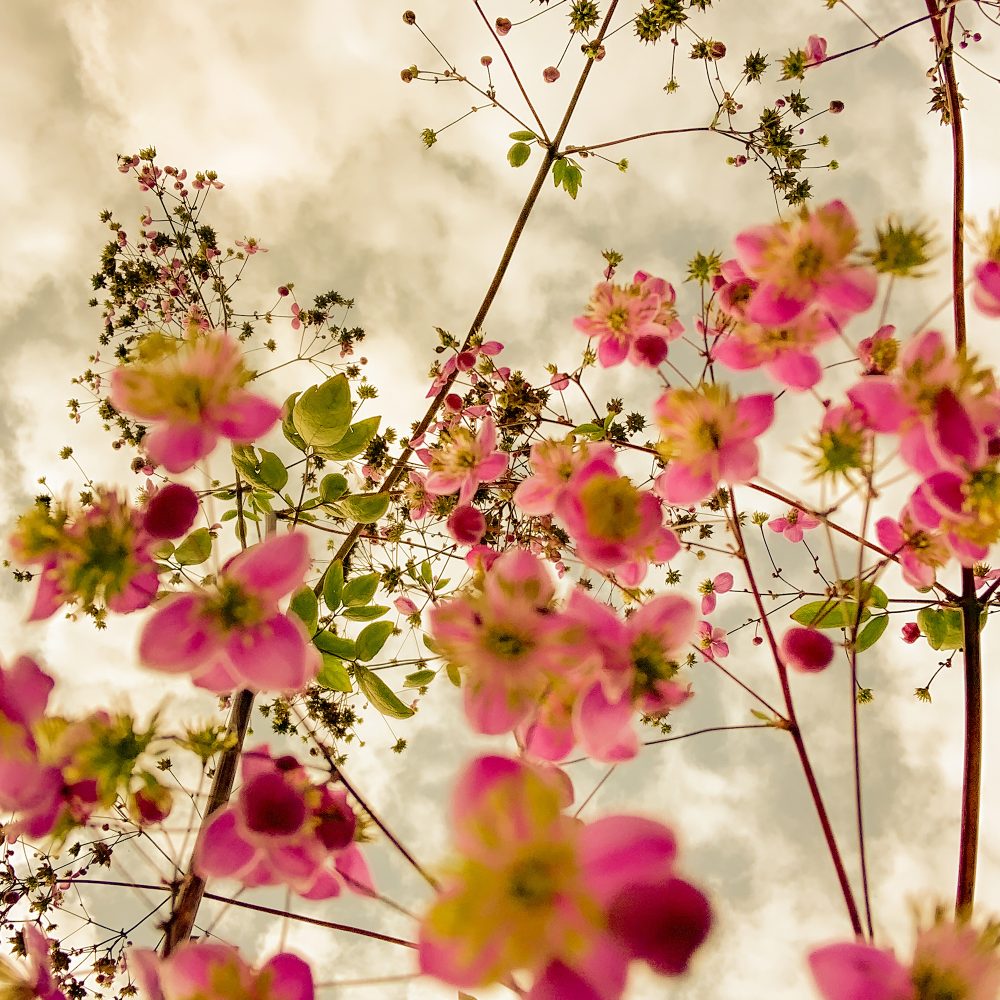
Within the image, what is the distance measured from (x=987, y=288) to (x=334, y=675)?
3.43ft

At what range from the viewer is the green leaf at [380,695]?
112 cm

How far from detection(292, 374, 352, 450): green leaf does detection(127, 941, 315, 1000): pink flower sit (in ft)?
2.45

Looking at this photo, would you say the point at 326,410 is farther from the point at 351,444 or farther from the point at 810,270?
the point at 810,270

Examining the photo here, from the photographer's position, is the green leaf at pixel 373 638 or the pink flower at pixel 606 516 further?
the green leaf at pixel 373 638

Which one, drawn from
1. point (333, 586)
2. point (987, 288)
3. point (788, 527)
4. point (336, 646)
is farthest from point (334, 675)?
point (788, 527)

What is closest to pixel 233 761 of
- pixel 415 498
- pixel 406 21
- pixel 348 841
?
pixel 348 841

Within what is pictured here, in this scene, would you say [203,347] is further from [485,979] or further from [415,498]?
[415,498]

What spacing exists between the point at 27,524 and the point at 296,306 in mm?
2137

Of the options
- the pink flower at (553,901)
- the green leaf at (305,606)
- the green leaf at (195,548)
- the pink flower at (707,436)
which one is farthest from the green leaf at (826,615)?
the green leaf at (195,548)

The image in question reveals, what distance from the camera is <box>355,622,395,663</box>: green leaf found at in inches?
44.1

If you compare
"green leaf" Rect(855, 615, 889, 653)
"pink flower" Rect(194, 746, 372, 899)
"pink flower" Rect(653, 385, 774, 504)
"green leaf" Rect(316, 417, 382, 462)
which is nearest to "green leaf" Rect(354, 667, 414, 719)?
"green leaf" Rect(316, 417, 382, 462)

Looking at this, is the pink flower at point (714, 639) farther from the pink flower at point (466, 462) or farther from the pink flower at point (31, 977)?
the pink flower at point (31, 977)

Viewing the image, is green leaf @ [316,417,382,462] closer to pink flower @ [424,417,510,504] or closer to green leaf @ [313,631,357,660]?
pink flower @ [424,417,510,504]

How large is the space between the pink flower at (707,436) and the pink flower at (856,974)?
433 mm
